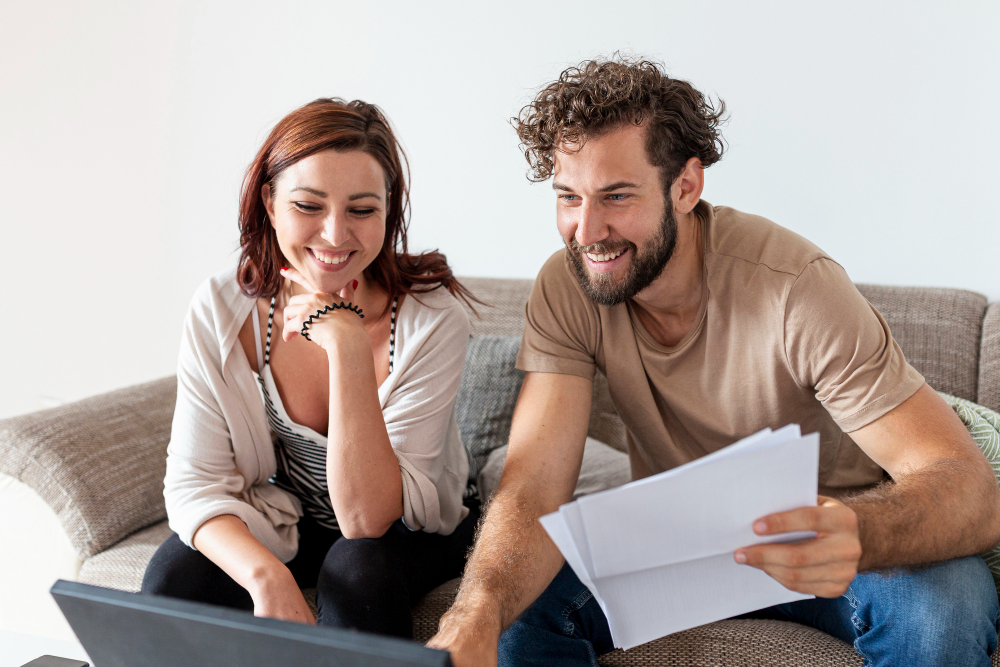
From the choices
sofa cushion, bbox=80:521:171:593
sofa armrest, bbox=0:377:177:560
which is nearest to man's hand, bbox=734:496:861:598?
sofa cushion, bbox=80:521:171:593

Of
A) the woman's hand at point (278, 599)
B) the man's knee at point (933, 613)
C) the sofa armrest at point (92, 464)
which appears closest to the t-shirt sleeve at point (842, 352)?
the man's knee at point (933, 613)

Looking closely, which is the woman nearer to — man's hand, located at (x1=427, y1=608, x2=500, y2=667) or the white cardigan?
the white cardigan

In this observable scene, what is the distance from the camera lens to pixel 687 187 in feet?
4.31

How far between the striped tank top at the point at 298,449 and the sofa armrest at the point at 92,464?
1.32ft

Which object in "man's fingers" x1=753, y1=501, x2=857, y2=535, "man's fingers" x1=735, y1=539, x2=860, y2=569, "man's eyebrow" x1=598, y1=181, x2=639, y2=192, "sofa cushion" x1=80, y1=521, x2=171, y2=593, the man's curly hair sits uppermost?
the man's curly hair

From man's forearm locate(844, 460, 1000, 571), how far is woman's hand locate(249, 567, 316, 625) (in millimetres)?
766

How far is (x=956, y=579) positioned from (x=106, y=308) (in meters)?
2.76

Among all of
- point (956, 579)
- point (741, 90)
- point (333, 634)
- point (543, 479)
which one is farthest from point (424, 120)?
point (333, 634)

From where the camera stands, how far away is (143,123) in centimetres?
264

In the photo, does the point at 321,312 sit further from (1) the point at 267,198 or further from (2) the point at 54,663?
(2) the point at 54,663

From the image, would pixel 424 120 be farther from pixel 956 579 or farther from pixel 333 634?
pixel 333 634

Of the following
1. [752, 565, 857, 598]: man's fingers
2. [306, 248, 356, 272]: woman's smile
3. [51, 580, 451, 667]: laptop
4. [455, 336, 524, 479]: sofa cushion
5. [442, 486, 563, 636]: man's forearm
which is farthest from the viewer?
[455, 336, 524, 479]: sofa cushion

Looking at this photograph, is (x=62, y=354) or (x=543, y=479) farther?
(x=62, y=354)

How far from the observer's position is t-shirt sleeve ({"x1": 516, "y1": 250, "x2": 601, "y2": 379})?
1.33 metres
